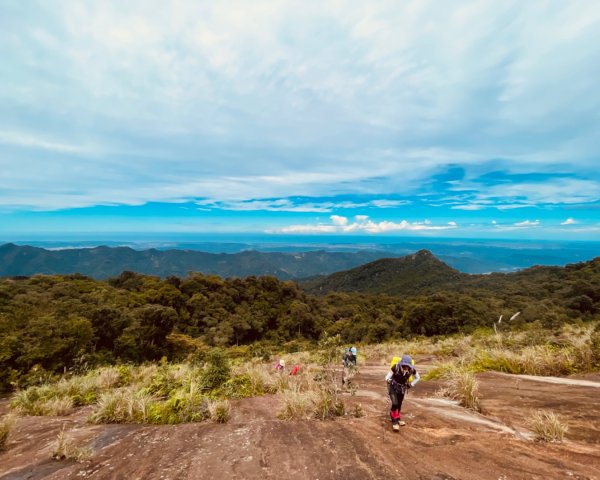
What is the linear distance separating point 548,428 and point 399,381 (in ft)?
7.68

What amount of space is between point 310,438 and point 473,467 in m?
2.43

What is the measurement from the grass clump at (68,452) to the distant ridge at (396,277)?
134 m

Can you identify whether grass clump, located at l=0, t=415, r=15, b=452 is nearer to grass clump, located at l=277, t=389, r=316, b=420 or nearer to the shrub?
the shrub

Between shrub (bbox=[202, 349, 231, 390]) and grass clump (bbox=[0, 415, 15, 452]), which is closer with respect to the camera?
grass clump (bbox=[0, 415, 15, 452])

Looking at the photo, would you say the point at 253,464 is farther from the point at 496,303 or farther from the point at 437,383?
the point at 496,303

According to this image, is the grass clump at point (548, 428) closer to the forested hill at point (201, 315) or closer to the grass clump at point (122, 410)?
the grass clump at point (122, 410)

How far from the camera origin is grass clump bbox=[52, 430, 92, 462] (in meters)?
4.98

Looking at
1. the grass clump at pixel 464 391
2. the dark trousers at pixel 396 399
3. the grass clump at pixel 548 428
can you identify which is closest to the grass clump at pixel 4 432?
the dark trousers at pixel 396 399

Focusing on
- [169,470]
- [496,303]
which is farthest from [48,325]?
[496,303]

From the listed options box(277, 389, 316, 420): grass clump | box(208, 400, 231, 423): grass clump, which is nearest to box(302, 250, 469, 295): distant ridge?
box(277, 389, 316, 420): grass clump

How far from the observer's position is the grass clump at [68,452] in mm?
4984

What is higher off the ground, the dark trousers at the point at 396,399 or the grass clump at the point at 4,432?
the dark trousers at the point at 396,399

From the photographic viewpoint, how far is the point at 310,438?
5312 mm

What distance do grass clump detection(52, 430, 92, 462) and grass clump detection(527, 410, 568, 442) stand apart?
7164 mm
